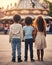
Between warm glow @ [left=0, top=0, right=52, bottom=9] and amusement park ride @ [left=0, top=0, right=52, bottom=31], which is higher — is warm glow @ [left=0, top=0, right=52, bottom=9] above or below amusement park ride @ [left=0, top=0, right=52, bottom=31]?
above

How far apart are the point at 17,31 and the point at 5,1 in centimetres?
4423

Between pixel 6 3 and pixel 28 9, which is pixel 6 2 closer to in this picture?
pixel 6 3

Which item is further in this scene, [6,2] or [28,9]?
[6,2]

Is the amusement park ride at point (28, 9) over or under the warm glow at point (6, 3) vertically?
under

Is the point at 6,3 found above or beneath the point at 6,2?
beneath

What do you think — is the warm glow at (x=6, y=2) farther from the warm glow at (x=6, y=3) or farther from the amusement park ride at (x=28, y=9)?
the amusement park ride at (x=28, y=9)

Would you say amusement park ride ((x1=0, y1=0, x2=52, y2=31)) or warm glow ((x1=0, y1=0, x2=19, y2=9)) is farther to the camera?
amusement park ride ((x1=0, y1=0, x2=52, y2=31))

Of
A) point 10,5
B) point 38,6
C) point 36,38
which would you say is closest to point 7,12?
point 10,5

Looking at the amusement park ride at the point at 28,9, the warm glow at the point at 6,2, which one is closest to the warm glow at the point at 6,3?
the warm glow at the point at 6,2

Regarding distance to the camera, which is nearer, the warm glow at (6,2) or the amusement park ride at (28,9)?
the warm glow at (6,2)

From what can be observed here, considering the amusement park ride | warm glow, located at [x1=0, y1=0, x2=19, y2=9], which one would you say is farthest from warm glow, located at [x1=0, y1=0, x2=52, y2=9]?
the amusement park ride

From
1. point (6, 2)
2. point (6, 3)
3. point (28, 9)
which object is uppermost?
point (6, 2)

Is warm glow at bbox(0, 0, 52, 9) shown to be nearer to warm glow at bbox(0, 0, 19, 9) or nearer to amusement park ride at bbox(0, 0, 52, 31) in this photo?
warm glow at bbox(0, 0, 19, 9)

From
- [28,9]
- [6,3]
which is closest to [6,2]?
[6,3]
